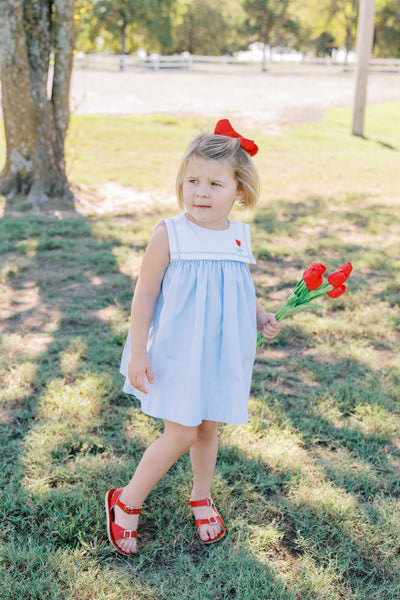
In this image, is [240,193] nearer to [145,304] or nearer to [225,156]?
[225,156]

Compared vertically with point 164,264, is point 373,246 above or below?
below

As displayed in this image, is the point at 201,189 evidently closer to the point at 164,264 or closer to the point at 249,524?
the point at 164,264

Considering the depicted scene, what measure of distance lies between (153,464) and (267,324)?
64 cm

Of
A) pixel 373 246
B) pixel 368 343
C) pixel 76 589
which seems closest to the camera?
pixel 76 589

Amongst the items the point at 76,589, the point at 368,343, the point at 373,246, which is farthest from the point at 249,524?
the point at 373,246

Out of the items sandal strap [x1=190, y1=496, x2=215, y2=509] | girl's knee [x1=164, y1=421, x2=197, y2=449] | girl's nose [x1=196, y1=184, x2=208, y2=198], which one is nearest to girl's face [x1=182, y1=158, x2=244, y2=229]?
girl's nose [x1=196, y1=184, x2=208, y2=198]

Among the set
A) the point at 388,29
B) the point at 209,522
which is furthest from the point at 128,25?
the point at 209,522

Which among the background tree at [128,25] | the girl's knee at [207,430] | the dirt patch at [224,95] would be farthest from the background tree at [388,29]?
the girl's knee at [207,430]

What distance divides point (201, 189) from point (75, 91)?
14468mm

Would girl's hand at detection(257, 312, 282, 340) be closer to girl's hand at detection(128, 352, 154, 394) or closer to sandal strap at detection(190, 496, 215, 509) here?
girl's hand at detection(128, 352, 154, 394)

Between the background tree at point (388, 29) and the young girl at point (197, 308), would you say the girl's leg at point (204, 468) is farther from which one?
the background tree at point (388, 29)

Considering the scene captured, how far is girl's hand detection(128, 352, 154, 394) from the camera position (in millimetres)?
1781

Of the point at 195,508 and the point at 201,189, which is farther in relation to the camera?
the point at 195,508

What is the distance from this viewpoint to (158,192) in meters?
7.39
